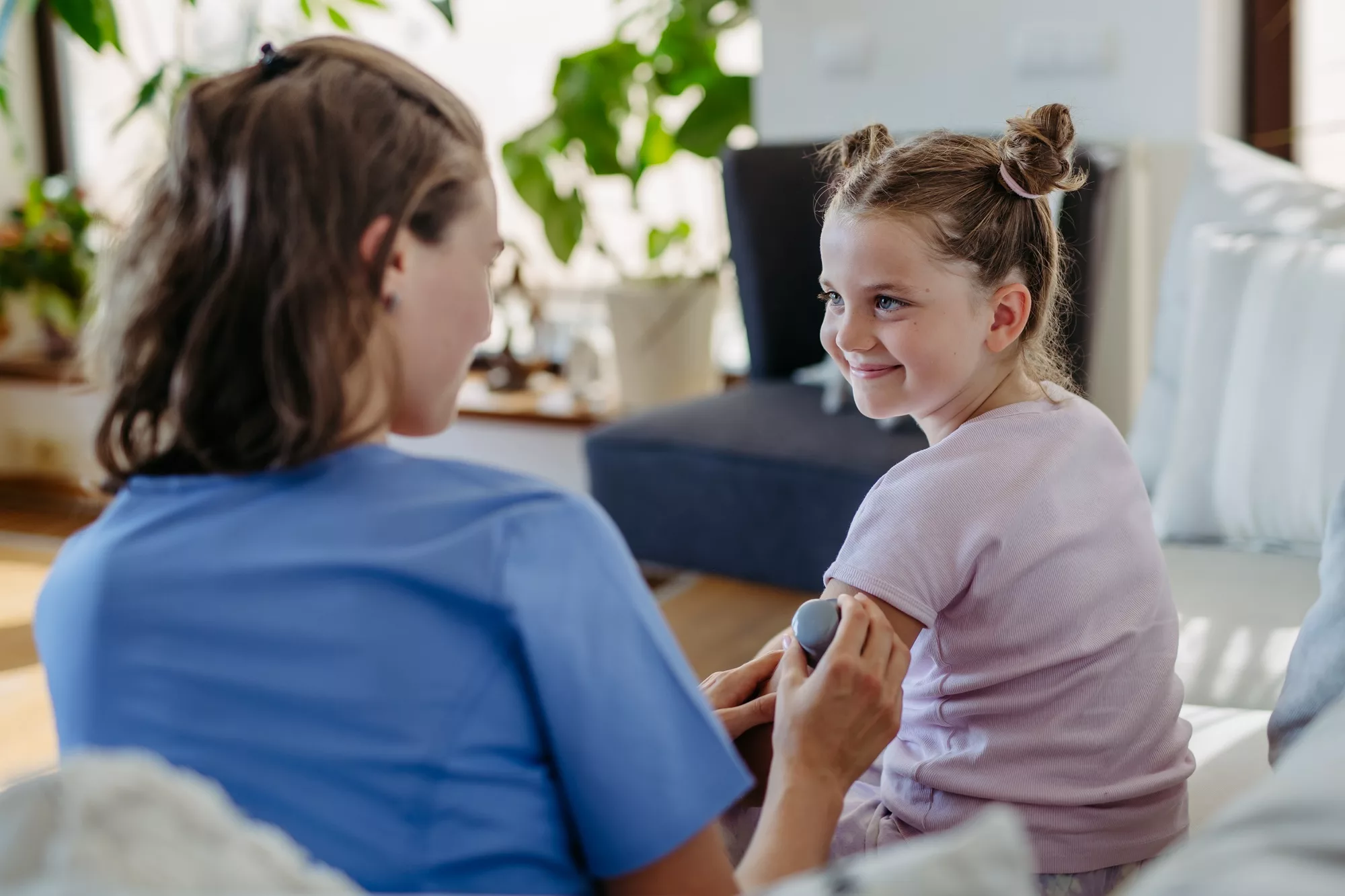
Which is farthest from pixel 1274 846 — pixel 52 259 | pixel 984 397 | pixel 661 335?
pixel 52 259

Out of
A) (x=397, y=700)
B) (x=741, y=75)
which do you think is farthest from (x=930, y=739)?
(x=741, y=75)

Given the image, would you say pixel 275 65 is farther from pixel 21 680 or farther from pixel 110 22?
pixel 21 680

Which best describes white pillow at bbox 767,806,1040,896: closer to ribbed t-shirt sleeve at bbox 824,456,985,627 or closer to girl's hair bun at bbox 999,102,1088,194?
ribbed t-shirt sleeve at bbox 824,456,985,627

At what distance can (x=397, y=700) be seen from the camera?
2.40ft

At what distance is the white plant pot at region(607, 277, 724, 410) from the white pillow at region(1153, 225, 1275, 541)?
166cm

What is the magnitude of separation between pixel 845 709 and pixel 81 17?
230cm

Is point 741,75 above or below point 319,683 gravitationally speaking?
above

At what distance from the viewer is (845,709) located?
36.2 inches

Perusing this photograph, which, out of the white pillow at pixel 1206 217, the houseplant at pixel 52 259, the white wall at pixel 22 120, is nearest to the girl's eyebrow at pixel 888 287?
the white pillow at pixel 1206 217

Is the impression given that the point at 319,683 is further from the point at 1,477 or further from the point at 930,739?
the point at 1,477

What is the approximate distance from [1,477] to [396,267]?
4.42 meters

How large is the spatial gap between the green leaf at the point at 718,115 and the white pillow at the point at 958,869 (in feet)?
10.3

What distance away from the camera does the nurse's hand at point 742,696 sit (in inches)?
41.0

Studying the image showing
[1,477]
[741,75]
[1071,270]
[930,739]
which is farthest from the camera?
[1,477]
